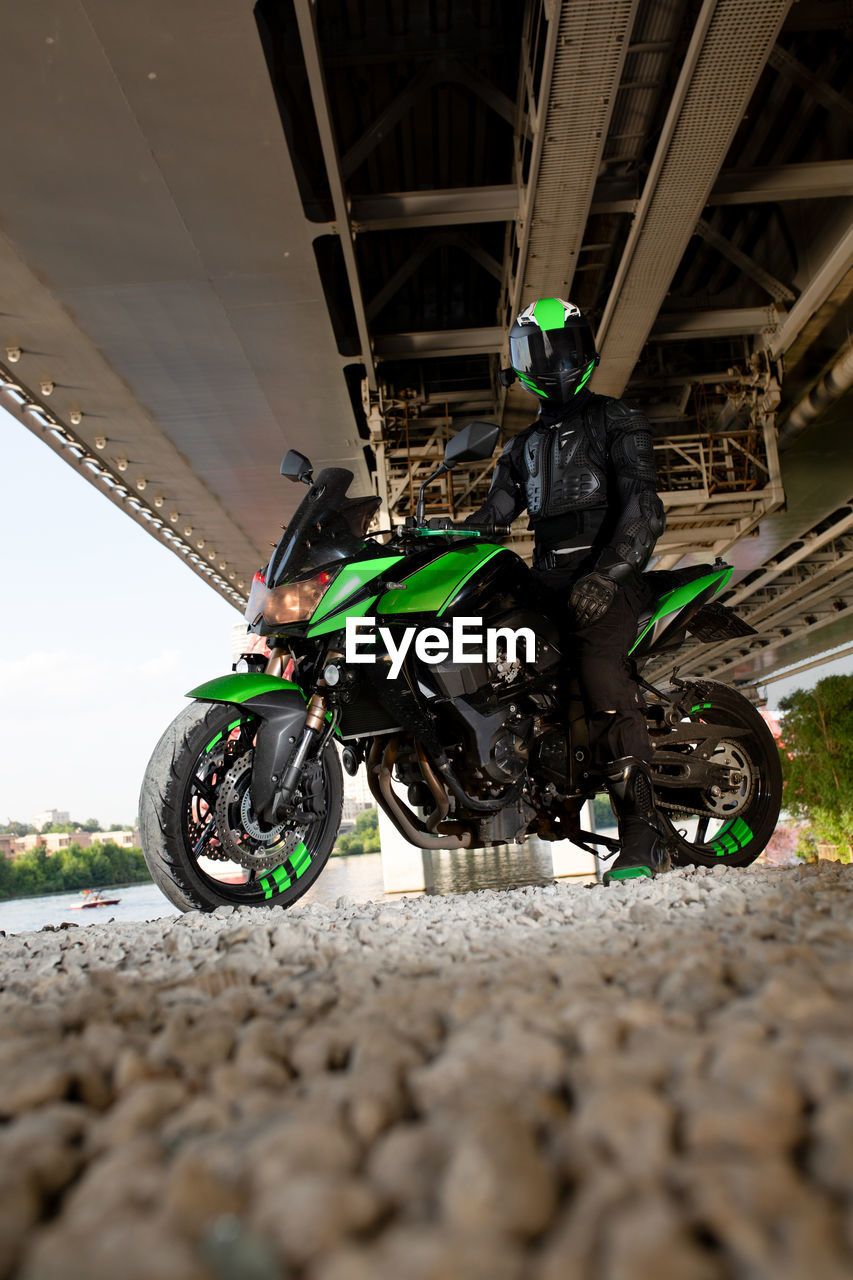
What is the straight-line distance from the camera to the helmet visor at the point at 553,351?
347cm

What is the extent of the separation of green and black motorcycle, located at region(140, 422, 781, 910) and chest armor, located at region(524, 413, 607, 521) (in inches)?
15.6

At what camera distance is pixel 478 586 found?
305 centimetres

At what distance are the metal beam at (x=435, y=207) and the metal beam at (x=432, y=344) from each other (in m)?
1.87

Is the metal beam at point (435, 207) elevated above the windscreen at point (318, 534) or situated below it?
above

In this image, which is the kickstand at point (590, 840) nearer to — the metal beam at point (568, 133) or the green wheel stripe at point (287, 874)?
the green wheel stripe at point (287, 874)

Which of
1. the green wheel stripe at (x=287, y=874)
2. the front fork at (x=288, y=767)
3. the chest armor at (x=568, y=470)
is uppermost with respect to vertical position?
the chest armor at (x=568, y=470)

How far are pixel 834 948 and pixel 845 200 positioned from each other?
7.92 meters

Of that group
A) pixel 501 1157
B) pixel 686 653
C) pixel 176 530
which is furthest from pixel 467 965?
pixel 686 653

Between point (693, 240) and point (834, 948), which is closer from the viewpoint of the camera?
point (834, 948)

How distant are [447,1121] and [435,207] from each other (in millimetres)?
7242

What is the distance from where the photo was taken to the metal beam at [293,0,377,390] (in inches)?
188

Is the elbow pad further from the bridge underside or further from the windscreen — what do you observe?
the bridge underside

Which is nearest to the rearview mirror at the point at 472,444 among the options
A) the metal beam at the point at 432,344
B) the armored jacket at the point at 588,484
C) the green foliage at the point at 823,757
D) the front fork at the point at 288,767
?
the armored jacket at the point at 588,484

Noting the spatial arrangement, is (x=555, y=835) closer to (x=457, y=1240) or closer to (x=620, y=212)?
(x=457, y=1240)
